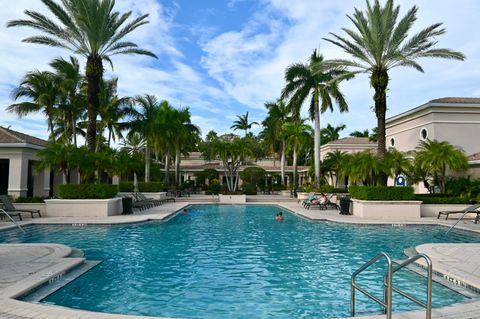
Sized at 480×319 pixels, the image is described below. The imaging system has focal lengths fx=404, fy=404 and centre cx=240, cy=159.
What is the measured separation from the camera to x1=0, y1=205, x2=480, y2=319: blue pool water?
22.6ft

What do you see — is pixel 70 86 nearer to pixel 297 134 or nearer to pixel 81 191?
pixel 81 191

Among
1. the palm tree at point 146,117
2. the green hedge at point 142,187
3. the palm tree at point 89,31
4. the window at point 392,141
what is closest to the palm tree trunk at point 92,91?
the palm tree at point 89,31

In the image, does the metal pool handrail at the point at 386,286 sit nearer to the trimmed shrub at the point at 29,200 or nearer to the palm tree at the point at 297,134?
the trimmed shrub at the point at 29,200

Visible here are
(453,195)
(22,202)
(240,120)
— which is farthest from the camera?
(240,120)

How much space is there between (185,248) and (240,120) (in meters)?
58.1

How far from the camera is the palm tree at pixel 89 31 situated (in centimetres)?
2036

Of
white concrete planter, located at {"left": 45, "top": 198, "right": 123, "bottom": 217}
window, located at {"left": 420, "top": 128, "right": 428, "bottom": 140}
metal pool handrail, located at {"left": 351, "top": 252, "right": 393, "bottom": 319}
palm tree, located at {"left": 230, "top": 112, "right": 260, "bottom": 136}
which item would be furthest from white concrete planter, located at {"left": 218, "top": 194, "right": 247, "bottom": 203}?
palm tree, located at {"left": 230, "top": 112, "right": 260, "bottom": 136}

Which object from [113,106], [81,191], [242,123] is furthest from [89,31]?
[242,123]

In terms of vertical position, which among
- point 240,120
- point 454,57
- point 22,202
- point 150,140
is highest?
point 240,120

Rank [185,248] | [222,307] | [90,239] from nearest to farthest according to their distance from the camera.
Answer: [222,307] → [185,248] → [90,239]

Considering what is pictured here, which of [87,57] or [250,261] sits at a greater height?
[87,57]

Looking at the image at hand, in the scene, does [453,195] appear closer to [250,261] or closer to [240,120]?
[250,261]

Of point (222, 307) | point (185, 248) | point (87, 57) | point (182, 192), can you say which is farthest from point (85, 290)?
point (182, 192)

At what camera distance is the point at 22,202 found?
68.0 ft
